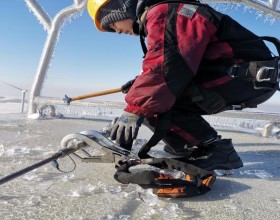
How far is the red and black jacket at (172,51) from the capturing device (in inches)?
46.1

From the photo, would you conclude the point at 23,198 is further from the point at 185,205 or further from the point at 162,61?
the point at 162,61

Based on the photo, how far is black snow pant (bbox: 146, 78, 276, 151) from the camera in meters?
1.38

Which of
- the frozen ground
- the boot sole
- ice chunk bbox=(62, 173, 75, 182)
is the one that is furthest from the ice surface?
ice chunk bbox=(62, 173, 75, 182)

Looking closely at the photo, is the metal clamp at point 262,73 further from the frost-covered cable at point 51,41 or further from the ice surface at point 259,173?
the frost-covered cable at point 51,41

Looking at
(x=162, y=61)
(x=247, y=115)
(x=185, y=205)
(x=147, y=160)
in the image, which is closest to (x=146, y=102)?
(x=162, y=61)

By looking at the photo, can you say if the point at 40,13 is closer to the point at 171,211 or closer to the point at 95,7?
the point at 95,7

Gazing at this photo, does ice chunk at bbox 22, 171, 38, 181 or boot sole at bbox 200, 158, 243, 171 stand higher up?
boot sole at bbox 200, 158, 243, 171

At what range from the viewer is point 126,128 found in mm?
1146

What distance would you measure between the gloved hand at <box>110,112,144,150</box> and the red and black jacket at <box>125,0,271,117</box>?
0.03m

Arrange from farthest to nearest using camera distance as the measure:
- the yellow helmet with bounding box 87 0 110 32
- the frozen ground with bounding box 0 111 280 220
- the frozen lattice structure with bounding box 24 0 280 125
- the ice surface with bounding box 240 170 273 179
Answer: the frozen lattice structure with bounding box 24 0 280 125 < the yellow helmet with bounding box 87 0 110 32 < the ice surface with bounding box 240 170 273 179 < the frozen ground with bounding box 0 111 280 220

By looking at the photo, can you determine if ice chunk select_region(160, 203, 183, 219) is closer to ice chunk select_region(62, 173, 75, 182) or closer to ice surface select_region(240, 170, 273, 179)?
ice chunk select_region(62, 173, 75, 182)

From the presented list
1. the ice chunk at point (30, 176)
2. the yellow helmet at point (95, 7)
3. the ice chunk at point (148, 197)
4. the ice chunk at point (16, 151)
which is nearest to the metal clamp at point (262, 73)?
the ice chunk at point (148, 197)

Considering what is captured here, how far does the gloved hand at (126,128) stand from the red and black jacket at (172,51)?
3 centimetres

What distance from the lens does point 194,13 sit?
124 cm
